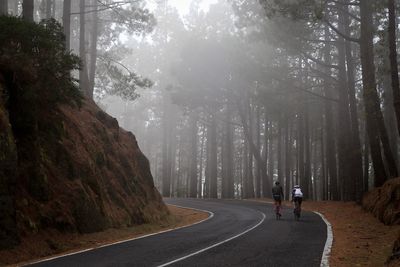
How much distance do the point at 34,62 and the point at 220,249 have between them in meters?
7.70

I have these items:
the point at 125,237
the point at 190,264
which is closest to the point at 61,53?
the point at 125,237

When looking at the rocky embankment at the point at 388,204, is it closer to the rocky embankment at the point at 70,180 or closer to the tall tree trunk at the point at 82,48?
the rocky embankment at the point at 70,180

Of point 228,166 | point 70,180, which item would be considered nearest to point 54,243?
point 70,180

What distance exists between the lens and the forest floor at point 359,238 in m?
10.3

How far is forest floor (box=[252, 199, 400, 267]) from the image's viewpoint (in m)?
10.3

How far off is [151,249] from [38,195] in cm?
402

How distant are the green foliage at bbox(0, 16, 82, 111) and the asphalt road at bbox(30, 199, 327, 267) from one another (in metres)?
4.94

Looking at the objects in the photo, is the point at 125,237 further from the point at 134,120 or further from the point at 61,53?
the point at 134,120

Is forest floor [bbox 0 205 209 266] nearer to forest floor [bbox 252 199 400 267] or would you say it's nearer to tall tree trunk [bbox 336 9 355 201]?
forest floor [bbox 252 199 400 267]

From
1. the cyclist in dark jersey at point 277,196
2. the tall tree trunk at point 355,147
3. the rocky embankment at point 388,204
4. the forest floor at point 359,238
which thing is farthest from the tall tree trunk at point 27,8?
the tall tree trunk at point 355,147

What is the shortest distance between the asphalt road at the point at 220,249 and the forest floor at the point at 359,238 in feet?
1.57

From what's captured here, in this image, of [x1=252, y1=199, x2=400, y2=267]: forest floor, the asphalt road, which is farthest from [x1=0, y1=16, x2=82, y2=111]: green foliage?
[x1=252, y1=199, x2=400, y2=267]: forest floor

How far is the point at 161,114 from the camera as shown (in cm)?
5528

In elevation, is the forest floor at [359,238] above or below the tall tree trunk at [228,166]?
below
